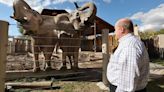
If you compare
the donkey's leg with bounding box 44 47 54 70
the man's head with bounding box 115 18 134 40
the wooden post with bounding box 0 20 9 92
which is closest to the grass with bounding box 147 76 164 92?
the donkey's leg with bounding box 44 47 54 70

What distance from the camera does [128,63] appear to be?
2900 mm

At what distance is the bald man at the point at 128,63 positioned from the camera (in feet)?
9.47

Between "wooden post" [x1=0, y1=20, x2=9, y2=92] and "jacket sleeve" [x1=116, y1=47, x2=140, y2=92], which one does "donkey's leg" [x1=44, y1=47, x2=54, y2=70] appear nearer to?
"wooden post" [x1=0, y1=20, x2=9, y2=92]

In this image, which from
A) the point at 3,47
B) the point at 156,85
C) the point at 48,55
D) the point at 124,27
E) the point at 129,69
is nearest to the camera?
the point at 129,69

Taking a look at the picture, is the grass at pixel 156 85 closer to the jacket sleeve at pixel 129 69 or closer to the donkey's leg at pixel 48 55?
the donkey's leg at pixel 48 55

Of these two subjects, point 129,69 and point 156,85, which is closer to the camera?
point 129,69

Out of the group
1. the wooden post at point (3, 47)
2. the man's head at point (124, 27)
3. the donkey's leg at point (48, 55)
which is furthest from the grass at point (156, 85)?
the man's head at point (124, 27)

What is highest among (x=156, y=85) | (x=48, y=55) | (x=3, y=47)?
(x=3, y=47)

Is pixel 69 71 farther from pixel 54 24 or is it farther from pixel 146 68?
pixel 146 68

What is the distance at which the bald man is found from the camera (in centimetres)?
289

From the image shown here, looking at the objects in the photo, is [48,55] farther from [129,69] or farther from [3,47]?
[129,69]

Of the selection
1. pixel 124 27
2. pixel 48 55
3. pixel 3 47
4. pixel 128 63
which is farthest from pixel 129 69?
pixel 48 55

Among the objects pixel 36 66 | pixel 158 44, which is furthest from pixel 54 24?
pixel 158 44

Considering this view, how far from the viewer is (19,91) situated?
18.6ft
